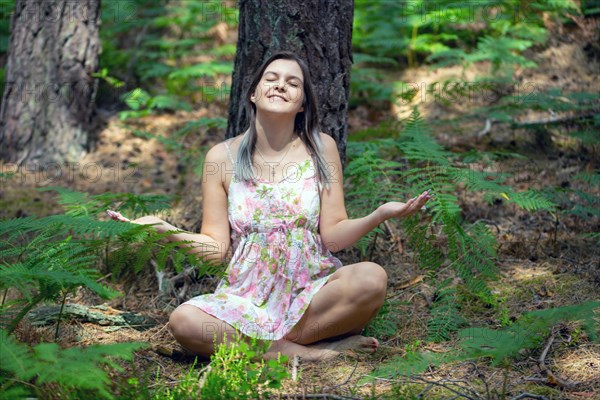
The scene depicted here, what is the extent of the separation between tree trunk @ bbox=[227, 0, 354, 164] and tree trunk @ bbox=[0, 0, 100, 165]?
2.59 m

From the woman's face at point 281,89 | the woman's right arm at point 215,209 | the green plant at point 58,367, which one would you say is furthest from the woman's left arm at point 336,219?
the green plant at point 58,367

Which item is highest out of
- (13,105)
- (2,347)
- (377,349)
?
(13,105)

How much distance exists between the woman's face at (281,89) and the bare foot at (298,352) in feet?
4.29

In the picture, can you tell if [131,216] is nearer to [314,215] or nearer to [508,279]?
[314,215]

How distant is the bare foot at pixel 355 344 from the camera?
3410 millimetres

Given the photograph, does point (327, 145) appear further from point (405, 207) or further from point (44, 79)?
point (44, 79)

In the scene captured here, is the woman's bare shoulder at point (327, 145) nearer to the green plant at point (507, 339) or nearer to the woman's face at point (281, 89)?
the woman's face at point (281, 89)

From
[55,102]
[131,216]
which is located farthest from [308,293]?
[55,102]

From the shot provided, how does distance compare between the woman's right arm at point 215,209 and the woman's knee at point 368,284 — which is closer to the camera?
the woman's knee at point 368,284

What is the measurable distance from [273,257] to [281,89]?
38.3 inches

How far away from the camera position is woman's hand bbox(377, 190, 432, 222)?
3109 millimetres

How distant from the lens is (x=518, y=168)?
18.5ft

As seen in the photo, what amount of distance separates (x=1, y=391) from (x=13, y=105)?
175 inches

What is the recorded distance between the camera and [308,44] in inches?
162
